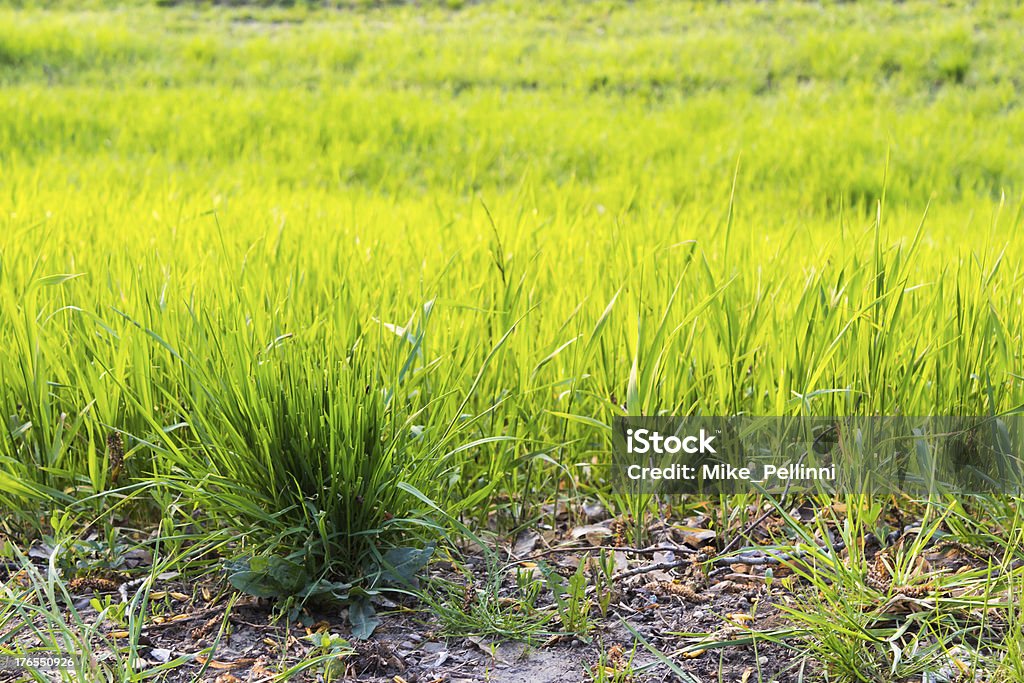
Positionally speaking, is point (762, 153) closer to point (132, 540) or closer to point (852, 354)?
point (852, 354)

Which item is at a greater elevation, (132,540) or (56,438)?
(56,438)

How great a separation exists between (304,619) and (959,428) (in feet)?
4.20

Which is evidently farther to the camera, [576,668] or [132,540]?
[132,540]

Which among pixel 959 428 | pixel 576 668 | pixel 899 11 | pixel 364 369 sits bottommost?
pixel 576 668

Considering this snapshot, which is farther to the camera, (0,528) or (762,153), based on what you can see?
Answer: (762,153)

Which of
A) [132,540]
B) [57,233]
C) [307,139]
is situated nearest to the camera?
[132,540]

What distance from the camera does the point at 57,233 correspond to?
2.91 metres

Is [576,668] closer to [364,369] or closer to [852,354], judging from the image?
[364,369]

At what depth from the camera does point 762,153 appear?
5711mm

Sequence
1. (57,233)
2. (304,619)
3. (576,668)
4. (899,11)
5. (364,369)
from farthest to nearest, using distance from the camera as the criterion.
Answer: (899,11)
(57,233)
(364,369)
(304,619)
(576,668)

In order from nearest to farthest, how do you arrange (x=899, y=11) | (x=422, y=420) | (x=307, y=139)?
1. (x=422, y=420)
2. (x=307, y=139)
3. (x=899, y=11)

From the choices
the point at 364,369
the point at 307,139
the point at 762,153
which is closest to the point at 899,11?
the point at 762,153

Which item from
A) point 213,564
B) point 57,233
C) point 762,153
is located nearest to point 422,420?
point 213,564

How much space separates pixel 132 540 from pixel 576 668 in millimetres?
905
